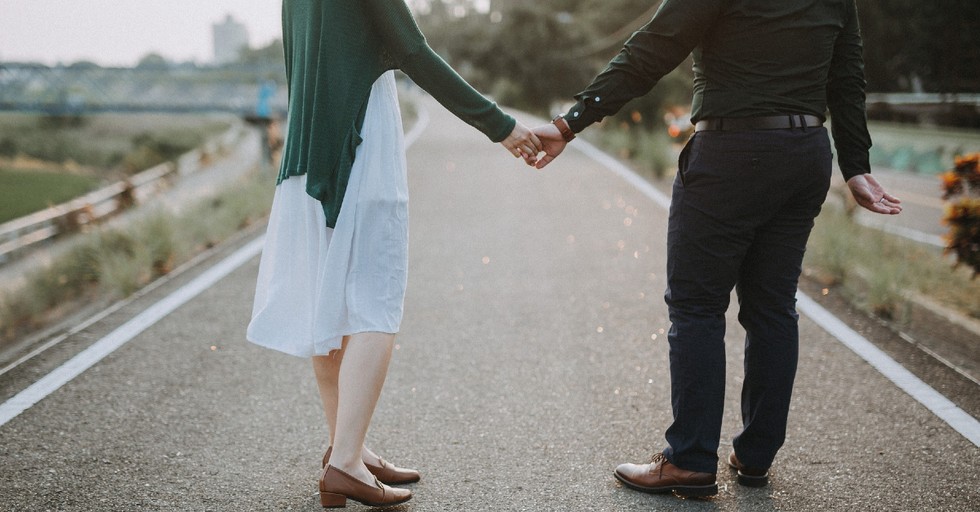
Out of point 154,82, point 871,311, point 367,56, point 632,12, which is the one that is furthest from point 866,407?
point 154,82

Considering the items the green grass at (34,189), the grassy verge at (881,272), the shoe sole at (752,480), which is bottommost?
the green grass at (34,189)

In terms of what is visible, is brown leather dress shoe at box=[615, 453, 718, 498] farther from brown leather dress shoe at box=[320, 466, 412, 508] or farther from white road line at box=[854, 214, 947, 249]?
white road line at box=[854, 214, 947, 249]

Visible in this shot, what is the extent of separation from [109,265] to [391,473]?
459cm

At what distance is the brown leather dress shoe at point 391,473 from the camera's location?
3.05 metres

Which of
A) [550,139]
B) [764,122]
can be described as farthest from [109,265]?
[764,122]

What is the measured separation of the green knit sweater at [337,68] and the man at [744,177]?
67 cm

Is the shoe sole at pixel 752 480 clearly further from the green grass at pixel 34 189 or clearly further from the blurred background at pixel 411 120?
the green grass at pixel 34 189

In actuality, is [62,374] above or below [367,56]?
below

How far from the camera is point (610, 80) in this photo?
113 inches

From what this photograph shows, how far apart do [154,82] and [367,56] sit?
128 feet

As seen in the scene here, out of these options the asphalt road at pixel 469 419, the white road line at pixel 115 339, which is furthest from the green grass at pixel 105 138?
the asphalt road at pixel 469 419

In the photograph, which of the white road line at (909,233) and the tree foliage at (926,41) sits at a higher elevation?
the tree foliage at (926,41)

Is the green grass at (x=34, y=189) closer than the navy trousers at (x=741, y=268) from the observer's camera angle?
No

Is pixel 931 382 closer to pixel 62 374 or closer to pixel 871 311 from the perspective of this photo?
pixel 871 311
